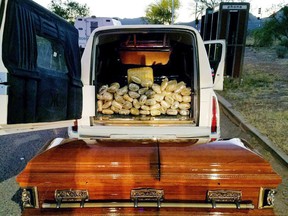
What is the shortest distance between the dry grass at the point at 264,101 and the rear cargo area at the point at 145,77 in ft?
6.13

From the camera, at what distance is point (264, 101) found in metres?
7.60

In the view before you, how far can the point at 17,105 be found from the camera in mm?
2102

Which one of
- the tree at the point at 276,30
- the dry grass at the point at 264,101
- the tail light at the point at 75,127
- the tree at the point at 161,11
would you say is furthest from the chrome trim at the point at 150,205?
the tree at the point at 161,11

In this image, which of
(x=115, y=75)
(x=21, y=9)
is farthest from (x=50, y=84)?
(x=115, y=75)

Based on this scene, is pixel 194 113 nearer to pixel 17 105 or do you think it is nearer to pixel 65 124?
pixel 65 124

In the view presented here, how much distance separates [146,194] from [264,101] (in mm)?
6381

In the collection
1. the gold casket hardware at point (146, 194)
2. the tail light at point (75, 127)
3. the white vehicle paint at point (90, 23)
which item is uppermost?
the white vehicle paint at point (90, 23)

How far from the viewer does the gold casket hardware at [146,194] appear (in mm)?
2045

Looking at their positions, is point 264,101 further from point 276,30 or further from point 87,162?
point 276,30

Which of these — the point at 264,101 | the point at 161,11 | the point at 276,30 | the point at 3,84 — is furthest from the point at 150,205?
the point at 161,11

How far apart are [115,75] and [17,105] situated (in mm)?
2516

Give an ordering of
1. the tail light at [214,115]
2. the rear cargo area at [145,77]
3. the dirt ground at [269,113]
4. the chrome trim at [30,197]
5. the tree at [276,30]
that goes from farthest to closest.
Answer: the tree at [276,30] → the dirt ground at [269,113] → the rear cargo area at [145,77] → the tail light at [214,115] → the chrome trim at [30,197]

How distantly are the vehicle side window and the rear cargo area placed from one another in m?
0.60

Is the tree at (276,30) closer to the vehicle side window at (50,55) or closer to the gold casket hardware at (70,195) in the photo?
the vehicle side window at (50,55)
